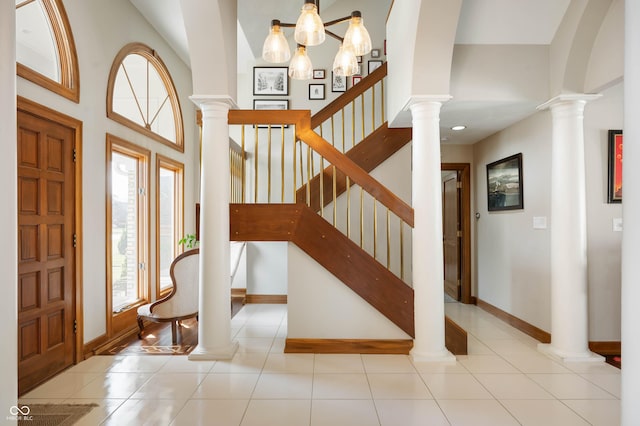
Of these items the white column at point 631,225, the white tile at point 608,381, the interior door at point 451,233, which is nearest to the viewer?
the white column at point 631,225

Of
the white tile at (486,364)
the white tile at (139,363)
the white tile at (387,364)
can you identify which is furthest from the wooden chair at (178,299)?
the white tile at (486,364)

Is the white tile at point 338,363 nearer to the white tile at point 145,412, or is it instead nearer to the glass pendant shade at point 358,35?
the white tile at point 145,412

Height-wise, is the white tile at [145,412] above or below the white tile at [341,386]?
above

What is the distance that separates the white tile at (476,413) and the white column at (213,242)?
78.2 inches

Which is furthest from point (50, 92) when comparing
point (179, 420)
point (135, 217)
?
point (179, 420)

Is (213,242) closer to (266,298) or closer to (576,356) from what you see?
(266,298)

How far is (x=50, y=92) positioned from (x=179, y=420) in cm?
283

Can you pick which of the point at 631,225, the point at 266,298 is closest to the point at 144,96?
the point at 266,298

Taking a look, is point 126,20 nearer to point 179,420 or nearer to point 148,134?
point 148,134

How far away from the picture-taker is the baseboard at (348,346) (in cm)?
353

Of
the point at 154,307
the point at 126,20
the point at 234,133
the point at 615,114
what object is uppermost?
the point at 126,20

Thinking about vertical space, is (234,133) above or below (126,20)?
below

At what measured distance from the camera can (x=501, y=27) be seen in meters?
3.44

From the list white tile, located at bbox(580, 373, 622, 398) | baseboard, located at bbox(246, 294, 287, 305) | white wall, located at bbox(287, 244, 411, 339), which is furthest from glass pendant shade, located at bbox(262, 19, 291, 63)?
baseboard, located at bbox(246, 294, 287, 305)
